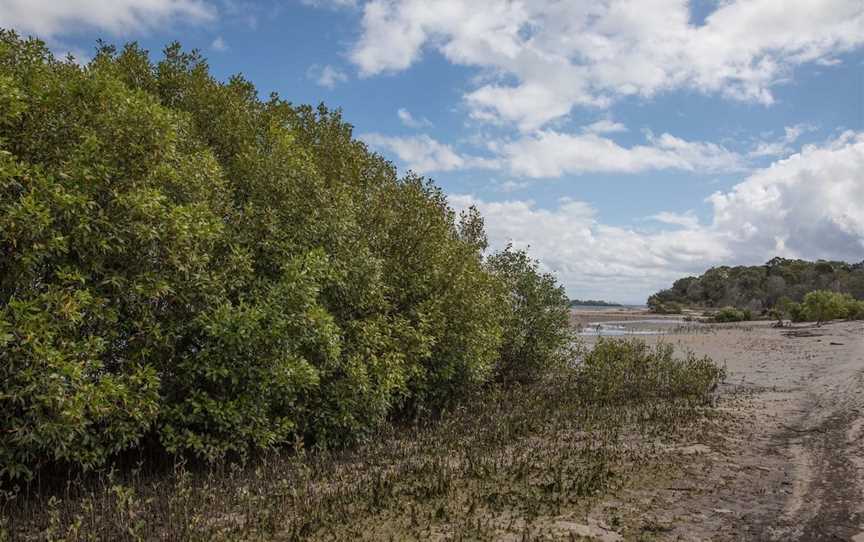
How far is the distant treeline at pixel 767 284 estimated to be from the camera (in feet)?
321

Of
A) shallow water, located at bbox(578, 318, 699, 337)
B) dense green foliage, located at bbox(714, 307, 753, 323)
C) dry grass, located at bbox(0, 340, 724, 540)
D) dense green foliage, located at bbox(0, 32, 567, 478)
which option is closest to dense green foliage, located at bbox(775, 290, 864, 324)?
dense green foliage, located at bbox(714, 307, 753, 323)

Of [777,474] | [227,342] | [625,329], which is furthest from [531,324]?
[625,329]

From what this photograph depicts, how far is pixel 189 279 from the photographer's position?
33.9ft

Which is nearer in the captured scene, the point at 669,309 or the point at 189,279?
the point at 189,279

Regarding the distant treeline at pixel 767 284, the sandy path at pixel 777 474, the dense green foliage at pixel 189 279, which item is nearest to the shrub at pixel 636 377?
the sandy path at pixel 777 474

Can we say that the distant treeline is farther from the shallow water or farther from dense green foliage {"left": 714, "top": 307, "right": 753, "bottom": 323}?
Answer: the shallow water

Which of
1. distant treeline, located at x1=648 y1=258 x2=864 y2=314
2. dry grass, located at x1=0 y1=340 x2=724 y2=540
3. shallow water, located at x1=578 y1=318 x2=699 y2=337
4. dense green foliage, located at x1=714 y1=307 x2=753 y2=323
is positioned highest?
distant treeline, located at x1=648 y1=258 x2=864 y2=314

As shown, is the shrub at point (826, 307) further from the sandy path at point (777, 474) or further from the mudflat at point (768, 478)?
the mudflat at point (768, 478)

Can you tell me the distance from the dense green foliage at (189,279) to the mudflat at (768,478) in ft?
20.3

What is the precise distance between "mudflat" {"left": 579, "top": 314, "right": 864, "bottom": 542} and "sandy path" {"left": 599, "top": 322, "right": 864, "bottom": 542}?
0.05 feet

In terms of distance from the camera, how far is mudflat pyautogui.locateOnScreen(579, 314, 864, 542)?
830cm

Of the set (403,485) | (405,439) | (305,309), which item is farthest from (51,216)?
(405,439)

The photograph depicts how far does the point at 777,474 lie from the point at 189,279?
38.5 ft

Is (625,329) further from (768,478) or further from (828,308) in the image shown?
(768,478)
